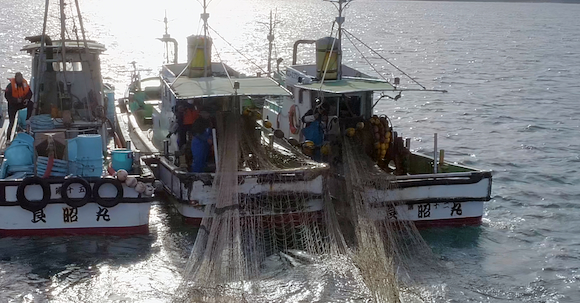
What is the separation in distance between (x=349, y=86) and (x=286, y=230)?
3657mm

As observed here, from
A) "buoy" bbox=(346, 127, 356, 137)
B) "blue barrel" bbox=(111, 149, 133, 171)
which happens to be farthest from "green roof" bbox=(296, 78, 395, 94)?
"blue barrel" bbox=(111, 149, 133, 171)

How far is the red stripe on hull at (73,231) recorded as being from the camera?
52.1 feet

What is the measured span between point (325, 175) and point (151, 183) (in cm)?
345

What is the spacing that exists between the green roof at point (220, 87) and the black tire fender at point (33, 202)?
3.35 meters

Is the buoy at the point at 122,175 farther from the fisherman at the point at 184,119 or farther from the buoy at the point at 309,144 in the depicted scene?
the buoy at the point at 309,144

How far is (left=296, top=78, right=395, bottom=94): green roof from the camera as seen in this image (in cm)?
1773

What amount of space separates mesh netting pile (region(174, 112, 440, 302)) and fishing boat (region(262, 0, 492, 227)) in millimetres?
306

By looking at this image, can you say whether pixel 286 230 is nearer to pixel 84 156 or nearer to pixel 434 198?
pixel 434 198

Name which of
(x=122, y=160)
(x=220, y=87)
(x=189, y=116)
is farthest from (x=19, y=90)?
(x=220, y=87)

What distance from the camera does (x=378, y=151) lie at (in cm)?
1789

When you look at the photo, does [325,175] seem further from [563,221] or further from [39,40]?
[39,40]

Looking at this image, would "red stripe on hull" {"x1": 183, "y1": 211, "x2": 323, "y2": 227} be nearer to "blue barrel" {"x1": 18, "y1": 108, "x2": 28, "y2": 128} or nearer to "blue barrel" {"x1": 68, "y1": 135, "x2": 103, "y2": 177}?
"blue barrel" {"x1": 68, "y1": 135, "x2": 103, "y2": 177}

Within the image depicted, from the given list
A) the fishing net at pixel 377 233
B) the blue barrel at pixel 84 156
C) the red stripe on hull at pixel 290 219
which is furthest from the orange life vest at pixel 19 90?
the fishing net at pixel 377 233

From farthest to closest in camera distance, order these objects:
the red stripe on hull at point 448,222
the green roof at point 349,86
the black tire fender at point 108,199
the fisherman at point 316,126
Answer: the fisherman at point 316,126, the green roof at point 349,86, the red stripe on hull at point 448,222, the black tire fender at point 108,199
